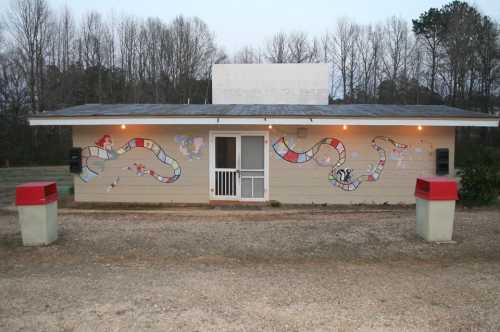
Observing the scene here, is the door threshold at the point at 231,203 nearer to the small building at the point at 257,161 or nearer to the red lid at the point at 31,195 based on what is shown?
the small building at the point at 257,161

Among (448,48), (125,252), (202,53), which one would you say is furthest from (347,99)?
(125,252)

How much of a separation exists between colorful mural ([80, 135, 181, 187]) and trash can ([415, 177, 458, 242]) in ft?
22.5

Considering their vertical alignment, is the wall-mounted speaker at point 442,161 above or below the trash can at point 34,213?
above

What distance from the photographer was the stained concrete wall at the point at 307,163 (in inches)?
427

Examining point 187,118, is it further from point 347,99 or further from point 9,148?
point 347,99

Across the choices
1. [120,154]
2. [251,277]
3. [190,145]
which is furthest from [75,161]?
[251,277]

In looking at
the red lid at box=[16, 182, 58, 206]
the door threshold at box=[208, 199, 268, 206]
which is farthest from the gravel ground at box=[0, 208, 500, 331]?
the door threshold at box=[208, 199, 268, 206]

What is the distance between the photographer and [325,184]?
1089cm

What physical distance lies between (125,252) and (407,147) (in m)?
8.48

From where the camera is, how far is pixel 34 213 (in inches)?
245

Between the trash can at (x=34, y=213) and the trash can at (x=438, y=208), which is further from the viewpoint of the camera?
the trash can at (x=438, y=208)

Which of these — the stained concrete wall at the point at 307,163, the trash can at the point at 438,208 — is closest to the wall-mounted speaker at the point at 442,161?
the stained concrete wall at the point at 307,163

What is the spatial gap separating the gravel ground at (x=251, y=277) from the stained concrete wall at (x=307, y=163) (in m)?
2.78

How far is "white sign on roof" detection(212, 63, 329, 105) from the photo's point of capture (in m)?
15.4
